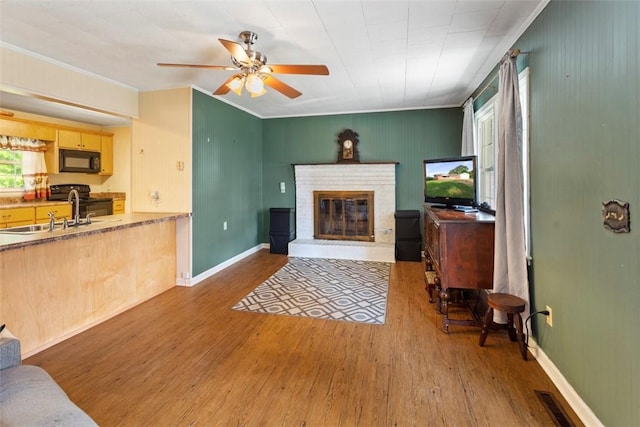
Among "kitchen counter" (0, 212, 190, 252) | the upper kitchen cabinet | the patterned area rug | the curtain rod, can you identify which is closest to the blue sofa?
"kitchen counter" (0, 212, 190, 252)

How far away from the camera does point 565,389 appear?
1850 mm

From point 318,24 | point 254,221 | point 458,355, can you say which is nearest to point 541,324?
point 458,355

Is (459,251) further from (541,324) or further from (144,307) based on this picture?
(144,307)

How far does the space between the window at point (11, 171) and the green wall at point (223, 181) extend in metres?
3.44

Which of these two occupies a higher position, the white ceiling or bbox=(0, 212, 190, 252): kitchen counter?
the white ceiling

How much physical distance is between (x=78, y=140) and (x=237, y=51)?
194 inches

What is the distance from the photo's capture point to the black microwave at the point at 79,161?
5.32m

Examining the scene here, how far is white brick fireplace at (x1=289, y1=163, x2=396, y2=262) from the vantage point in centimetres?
518

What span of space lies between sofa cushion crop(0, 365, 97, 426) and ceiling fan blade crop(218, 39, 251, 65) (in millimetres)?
2150

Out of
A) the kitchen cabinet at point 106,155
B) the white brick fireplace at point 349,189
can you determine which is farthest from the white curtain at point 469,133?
the kitchen cabinet at point 106,155

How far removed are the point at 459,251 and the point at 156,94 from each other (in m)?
4.04

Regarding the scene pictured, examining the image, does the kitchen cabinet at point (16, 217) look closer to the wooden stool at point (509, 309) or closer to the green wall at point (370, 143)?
the green wall at point (370, 143)

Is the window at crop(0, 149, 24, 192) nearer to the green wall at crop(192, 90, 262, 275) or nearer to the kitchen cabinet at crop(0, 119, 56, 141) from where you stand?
the kitchen cabinet at crop(0, 119, 56, 141)

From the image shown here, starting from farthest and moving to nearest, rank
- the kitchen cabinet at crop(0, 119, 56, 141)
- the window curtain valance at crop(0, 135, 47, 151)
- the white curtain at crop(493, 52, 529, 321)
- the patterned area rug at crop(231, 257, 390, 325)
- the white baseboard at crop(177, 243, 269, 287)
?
the window curtain valance at crop(0, 135, 47, 151), the kitchen cabinet at crop(0, 119, 56, 141), the white baseboard at crop(177, 243, 269, 287), the patterned area rug at crop(231, 257, 390, 325), the white curtain at crop(493, 52, 529, 321)
